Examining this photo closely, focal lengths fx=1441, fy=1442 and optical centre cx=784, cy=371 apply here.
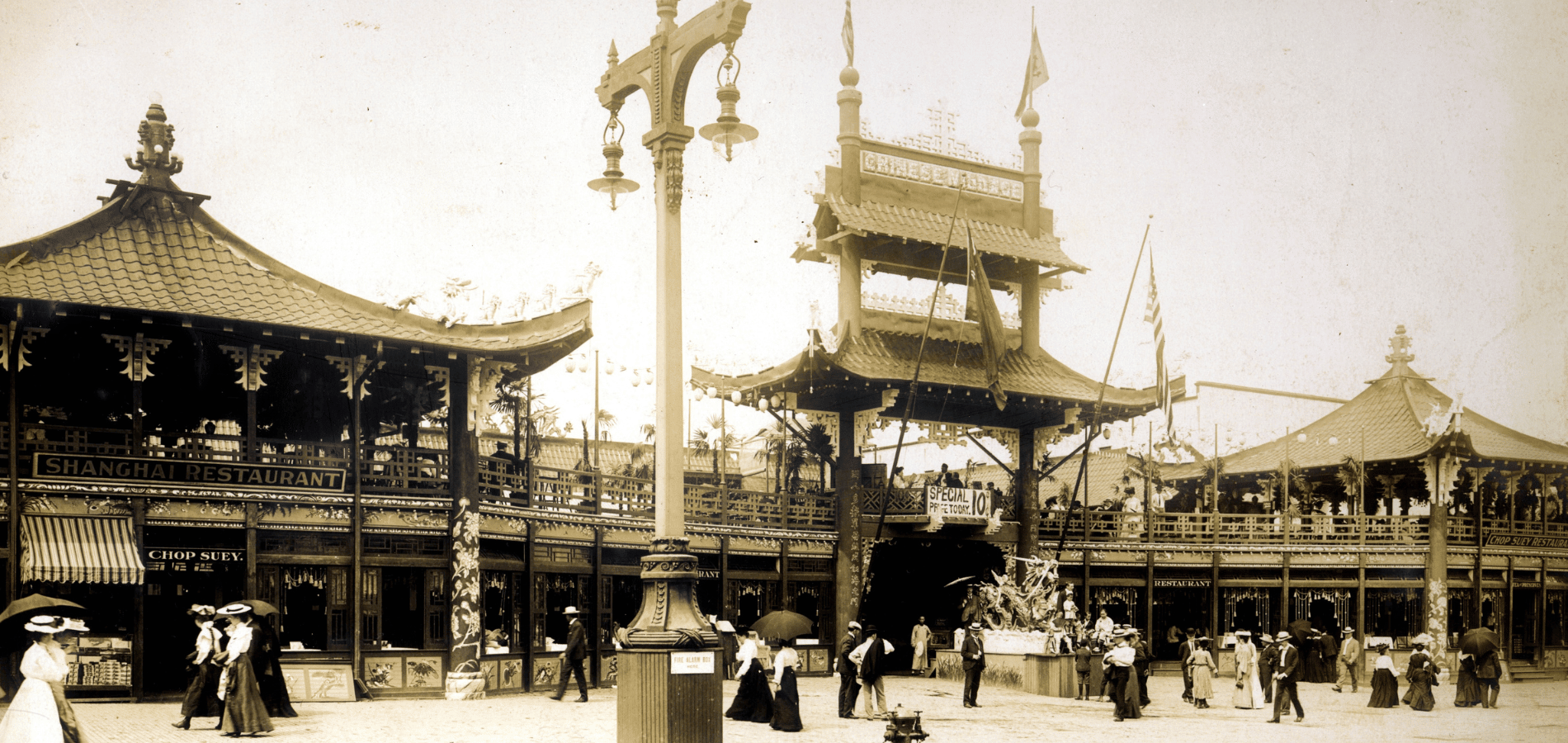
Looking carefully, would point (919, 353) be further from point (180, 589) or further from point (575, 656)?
point (180, 589)

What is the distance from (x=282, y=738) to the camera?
1688 cm

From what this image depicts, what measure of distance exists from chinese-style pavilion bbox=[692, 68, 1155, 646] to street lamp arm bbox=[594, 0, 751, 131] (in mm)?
15666

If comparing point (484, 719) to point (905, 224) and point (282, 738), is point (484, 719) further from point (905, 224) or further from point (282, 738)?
point (905, 224)

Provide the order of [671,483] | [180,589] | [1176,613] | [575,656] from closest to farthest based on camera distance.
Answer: [671,483] < [575,656] < [180,589] < [1176,613]

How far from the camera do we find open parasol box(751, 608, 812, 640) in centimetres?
2152

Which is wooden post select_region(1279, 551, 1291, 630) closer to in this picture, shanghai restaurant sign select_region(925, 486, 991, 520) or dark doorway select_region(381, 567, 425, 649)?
shanghai restaurant sign select_region(925, 486, 991, 520)

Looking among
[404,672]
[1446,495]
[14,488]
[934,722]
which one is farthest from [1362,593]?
[14,488]

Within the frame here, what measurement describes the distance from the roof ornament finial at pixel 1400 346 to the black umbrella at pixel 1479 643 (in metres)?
15.8

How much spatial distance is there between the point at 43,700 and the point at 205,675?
678cm

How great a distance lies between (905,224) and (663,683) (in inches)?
816

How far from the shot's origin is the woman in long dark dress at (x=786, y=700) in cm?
1892

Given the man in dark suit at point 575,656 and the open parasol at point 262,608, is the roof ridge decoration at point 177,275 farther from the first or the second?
the man in dark suit at point 575,656

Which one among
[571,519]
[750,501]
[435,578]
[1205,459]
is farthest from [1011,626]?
[1205,459]

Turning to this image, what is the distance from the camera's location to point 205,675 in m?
18.1
